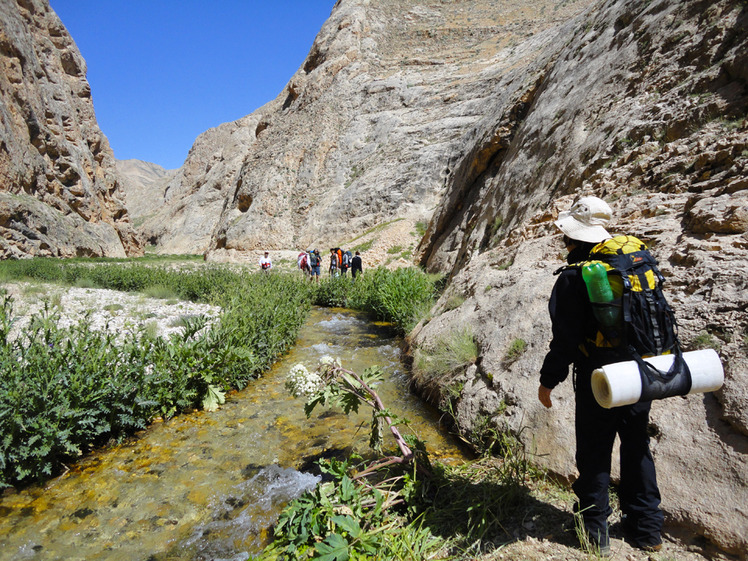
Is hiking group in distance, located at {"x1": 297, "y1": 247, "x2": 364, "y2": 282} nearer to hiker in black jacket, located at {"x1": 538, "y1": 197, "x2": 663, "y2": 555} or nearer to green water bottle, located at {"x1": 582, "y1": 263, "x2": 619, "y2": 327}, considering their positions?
hiker in black jacket, located at {"x1": 538, "y1": 197, "x2": 663, "y2": 555}

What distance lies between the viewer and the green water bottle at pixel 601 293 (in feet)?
7.57

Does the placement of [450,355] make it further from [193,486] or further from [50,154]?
[50,154]

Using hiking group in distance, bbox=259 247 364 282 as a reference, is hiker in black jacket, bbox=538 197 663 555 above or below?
below

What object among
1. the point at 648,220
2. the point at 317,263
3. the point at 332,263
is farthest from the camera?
Result: the point at 317,263

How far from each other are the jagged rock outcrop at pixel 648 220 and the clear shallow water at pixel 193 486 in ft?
4.39

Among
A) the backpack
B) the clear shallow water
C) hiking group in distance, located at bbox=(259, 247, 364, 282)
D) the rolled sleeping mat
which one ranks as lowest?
the clear shallow water

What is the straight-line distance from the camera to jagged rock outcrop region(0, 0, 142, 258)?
26.2 meters

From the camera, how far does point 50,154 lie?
3225cm

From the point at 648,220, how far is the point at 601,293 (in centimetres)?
320

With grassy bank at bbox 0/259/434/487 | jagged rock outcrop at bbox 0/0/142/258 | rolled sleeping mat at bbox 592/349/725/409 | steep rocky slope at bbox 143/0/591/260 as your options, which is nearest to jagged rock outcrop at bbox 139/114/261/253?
jagged rock outcrop at bbox 0/0/142/258

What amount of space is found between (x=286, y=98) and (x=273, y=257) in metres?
22.8

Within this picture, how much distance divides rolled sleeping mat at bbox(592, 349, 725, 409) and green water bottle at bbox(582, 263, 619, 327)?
268 millimetres

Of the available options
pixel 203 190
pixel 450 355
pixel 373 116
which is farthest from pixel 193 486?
pixel 203 190

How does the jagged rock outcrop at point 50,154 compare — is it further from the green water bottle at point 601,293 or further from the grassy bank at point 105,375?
the green water bottle at point 601,293
